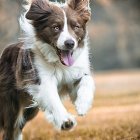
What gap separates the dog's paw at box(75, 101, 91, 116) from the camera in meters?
9.10

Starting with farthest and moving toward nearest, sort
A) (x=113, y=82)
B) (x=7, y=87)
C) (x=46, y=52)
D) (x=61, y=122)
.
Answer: (x=113, y=82) → (x=7, y=87) → (x=46, y=52) → (x=61, y=122)

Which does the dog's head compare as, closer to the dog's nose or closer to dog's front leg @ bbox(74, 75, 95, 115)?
the dog's nose

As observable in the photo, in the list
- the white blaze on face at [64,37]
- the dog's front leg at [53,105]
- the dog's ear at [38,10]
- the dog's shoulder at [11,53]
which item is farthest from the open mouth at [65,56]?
the dog's shoulder at [11,53]

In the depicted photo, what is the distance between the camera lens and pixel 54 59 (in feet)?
31.2

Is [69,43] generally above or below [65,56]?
above

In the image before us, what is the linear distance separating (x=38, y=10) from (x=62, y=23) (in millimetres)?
579

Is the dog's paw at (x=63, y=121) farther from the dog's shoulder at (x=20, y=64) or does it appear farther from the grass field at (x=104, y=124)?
the grass field at (x=104, y=124)

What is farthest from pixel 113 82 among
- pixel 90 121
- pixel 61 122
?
pixel 61 122

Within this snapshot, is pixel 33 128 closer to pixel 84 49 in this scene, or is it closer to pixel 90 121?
pixel 90 121

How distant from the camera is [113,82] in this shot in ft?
79.2

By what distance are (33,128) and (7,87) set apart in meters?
2.91

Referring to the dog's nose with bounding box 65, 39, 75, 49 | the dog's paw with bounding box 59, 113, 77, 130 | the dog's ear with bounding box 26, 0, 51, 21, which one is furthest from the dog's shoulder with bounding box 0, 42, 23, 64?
the dog's paw with bounding box 59, 113, 77, 130

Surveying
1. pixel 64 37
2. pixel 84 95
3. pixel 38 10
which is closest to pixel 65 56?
pixel 64 37

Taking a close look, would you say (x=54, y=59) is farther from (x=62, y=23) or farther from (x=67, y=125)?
(x=67, y=125)
